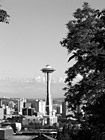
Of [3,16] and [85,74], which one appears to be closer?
[3,16]

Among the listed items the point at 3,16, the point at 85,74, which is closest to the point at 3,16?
the point at 3,16

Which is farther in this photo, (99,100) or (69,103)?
(69,103)

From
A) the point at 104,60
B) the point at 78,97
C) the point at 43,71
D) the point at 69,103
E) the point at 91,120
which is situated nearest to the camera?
the point at 104,60

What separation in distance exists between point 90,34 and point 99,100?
2.99 metres

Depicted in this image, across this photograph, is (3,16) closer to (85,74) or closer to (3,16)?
(3,16)

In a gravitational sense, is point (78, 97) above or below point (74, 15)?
below

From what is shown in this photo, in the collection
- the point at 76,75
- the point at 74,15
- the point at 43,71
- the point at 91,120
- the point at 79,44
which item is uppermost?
the point at 43,71

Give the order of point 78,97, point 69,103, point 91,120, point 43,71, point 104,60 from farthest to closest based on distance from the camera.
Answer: point 43,71
point 69,103
point 78,97
point 91,120
point 104,60

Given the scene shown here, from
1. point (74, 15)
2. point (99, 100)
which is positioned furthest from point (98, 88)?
point (74, 15)

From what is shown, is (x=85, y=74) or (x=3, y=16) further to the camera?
(x=85, y=74)

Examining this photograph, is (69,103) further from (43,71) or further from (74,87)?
(43,71)

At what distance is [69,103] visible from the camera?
A: 39.3 ft

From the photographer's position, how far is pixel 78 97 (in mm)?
11016

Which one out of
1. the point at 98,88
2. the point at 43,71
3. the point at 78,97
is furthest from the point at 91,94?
the point at 43,71
